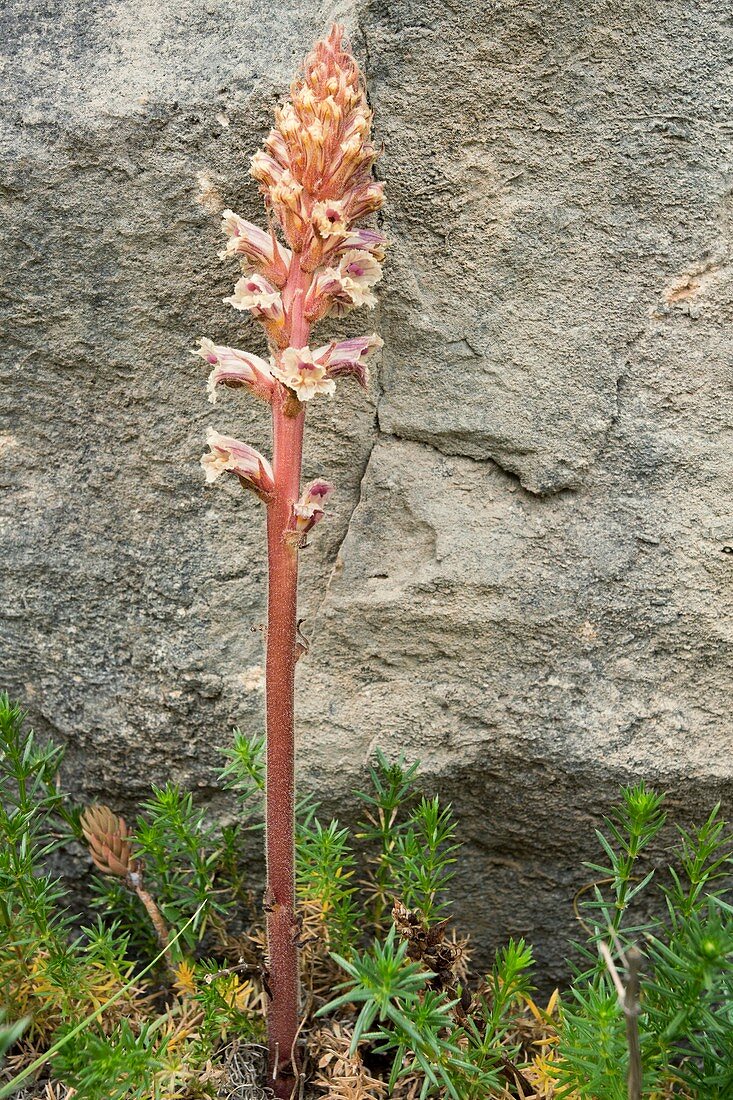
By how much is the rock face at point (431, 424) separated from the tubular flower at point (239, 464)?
516 mm

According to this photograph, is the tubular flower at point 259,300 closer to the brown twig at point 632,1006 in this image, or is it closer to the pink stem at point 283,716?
the pink stem at point 283,716

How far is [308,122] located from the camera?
6.22ft

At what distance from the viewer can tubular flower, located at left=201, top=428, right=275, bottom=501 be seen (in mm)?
1965

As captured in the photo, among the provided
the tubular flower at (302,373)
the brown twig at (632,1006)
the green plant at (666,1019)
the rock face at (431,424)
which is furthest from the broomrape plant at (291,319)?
the brown twig at (632,1006)

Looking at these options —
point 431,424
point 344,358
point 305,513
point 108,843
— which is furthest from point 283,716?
point 431,424

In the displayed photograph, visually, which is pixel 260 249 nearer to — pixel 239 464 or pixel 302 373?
pixel 302 373

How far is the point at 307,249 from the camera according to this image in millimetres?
1964

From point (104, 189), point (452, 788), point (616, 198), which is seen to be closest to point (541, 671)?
point (452, 788)

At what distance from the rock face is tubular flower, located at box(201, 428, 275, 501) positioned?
516mm

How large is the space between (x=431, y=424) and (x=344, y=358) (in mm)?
475

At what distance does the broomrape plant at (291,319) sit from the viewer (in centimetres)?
191

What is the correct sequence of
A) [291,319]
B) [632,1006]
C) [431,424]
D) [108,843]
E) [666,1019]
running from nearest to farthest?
[632,1006] → [666,1019] → [291,319] → [108,843] → [431,424]

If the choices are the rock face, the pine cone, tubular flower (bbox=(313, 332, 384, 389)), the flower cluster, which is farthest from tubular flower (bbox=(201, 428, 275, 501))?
the pine cone

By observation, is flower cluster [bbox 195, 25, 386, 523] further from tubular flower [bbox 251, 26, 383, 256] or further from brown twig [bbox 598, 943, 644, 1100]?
brown twig [bbox 598, 943, 644, 1100]
